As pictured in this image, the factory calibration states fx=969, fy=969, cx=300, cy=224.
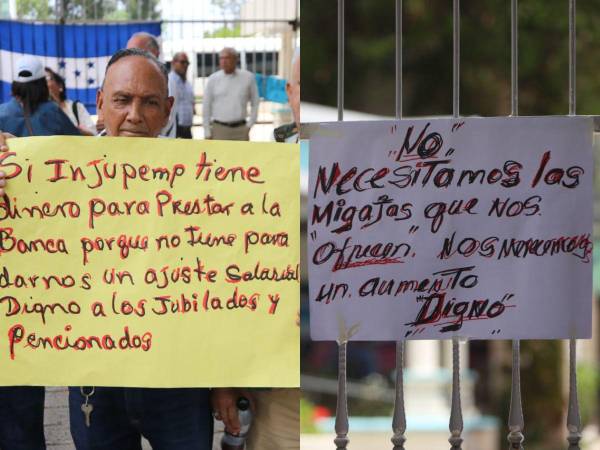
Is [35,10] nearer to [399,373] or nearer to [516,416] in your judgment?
[399,373]

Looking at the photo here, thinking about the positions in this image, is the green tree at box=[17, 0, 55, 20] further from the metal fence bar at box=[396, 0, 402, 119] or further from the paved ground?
the metal fence bar at box=[396, 0, 402, 119]

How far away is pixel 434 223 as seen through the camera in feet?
9.25

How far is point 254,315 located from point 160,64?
0.77 m

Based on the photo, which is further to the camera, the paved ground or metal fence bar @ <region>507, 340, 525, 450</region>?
the paved ground

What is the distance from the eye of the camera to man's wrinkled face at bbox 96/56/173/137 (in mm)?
2684

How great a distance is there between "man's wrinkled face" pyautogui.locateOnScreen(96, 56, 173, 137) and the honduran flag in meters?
6.29

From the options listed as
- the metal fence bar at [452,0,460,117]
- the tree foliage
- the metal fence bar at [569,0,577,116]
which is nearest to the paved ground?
the metal fence bar at [452,0,460,117]

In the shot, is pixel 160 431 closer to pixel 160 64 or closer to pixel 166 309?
pixel 166 309

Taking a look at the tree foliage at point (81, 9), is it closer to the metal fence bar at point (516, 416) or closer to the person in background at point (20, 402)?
the person in background at point (20, 402)

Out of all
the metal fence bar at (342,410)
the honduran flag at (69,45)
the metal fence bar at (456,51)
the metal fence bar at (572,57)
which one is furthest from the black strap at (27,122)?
the honduran flag at (69,45)

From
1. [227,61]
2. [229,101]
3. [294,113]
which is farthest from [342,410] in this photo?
[227,61]

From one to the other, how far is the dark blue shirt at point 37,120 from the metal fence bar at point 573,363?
163cm

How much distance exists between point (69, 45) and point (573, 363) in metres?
8.00

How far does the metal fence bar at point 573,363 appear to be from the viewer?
2.81 metres
